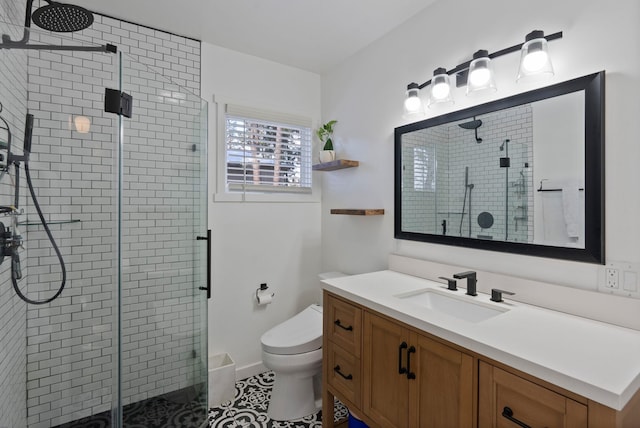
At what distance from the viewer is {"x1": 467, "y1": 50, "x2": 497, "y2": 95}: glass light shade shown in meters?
1.51

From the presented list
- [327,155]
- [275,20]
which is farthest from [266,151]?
[275,20]

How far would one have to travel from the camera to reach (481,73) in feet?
5.01

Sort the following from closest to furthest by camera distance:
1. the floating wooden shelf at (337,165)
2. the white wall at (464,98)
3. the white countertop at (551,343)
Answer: the white countertop at (551,343) → the white wall at (464,98) → the floating wooden shelf at (337,165)

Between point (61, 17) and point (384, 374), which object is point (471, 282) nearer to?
point (384, 374)

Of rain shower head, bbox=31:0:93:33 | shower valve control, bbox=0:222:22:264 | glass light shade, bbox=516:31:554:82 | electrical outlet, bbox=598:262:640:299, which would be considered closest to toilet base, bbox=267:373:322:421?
shower valve control, bbox=0:222:22:264

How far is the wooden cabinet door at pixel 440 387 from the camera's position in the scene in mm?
1064

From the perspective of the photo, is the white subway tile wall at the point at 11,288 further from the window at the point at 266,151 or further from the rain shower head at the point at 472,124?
the rain shower head at the point at 472,124

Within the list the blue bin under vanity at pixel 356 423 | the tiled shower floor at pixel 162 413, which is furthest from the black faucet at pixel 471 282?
the tiled shower floor at pixel 162 413

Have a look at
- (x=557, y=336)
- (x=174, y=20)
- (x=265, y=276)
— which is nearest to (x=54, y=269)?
(x=265, y=276)

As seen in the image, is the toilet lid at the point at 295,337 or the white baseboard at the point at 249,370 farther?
the white baseboard at the point at 249,370

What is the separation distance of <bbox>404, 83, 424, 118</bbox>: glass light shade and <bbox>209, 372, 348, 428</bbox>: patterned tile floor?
200cm

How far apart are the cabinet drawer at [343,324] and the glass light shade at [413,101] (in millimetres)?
1227

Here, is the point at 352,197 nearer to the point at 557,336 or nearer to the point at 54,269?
the point at 557,336

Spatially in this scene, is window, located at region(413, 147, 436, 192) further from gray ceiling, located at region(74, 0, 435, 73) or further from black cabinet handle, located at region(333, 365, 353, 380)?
black cabinet handle, located at region(333, 365, 353, 380)
